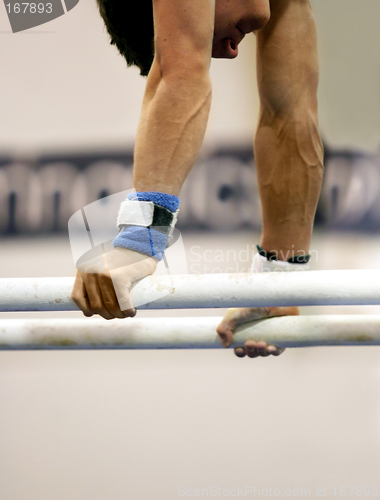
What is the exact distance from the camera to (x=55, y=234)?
1.78 meters

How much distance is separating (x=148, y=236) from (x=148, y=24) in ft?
1.32

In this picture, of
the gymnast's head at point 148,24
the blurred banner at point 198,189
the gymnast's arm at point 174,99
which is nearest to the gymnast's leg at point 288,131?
the gymnast's head at point 148,24

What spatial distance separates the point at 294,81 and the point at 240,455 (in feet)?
4.33

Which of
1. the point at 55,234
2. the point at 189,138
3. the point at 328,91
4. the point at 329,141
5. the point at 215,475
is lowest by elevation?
the point at 215,475

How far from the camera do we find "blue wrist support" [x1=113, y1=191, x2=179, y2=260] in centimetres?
54

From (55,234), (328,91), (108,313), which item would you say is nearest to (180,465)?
(55,234)

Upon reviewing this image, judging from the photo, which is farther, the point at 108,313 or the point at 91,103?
the point at 91,103

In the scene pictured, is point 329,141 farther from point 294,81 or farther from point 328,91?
point 294,81

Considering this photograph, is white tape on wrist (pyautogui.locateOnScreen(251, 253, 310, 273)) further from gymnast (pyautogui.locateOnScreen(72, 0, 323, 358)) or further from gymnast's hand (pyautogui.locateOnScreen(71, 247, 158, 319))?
gymnast's hand (pyautogui.locateOnScreen(71, 247, 158, 319))

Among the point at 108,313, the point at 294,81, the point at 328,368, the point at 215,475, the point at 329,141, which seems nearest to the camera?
the point at 108,313

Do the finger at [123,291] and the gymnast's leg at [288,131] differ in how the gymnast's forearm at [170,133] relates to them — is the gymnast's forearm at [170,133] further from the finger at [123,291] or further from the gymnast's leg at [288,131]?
the gymnast's leg at [288,131]

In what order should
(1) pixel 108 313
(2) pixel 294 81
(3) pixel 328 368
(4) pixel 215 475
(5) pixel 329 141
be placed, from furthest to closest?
1. (5) pixel 329 141
2. (3) pixel 328 368
3. (4) pixel 215 475
4. (2) pixel 294 81
5. (1) pixel 108 313

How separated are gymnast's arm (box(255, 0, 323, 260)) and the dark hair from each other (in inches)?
8.9

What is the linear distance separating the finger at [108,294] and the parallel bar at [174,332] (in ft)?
0.74
